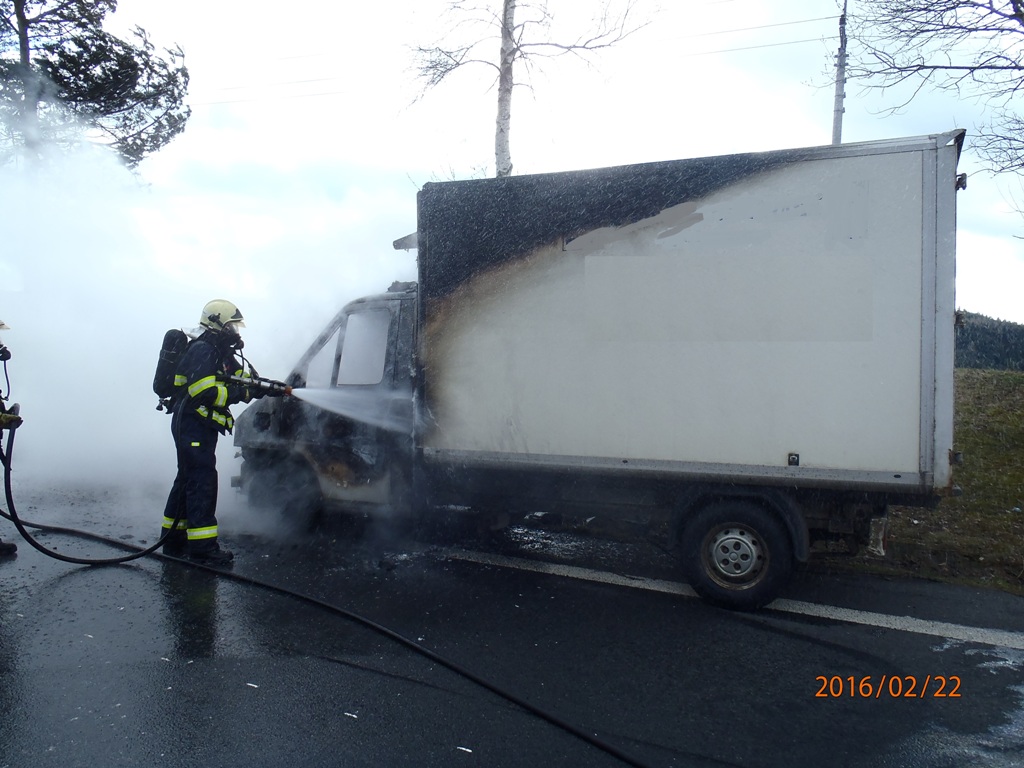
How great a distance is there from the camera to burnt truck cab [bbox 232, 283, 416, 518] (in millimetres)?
5945

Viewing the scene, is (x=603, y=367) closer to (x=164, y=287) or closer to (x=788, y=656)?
(x=788, y=656)

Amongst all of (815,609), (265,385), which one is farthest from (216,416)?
(815,609)

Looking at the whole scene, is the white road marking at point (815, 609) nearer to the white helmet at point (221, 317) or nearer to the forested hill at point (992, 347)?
the white helmet at point (221, 317)

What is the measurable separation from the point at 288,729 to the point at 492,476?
239 cm

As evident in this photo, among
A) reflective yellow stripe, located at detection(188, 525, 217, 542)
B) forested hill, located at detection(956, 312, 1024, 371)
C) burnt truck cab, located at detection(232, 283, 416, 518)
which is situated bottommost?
reflective yellow stripe, located at detection(188, 525, 217, 542)

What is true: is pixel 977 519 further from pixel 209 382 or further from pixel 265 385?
pixel 209 382

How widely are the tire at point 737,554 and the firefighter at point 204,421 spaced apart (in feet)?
11.9

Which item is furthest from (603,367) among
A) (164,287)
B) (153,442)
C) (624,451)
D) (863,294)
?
(164,287)

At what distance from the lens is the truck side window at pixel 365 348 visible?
20.1ft

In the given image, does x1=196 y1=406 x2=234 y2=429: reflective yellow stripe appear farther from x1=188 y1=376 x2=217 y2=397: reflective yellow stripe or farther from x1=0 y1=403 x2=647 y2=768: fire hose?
x1=0 y1=403 x2=647 y2=768: fire hose

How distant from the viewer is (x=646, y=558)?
6047 mm

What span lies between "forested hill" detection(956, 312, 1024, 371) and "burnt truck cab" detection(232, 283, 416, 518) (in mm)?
9147

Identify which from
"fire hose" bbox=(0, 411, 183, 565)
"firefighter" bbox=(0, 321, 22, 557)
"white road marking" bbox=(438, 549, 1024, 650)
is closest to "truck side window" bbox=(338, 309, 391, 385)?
"white road marking" bbox=(438, 549, 1024, 650)

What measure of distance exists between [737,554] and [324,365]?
12.2 ft
